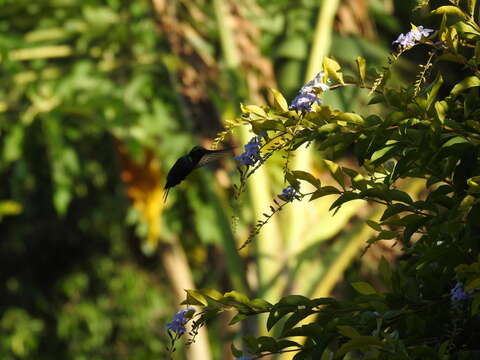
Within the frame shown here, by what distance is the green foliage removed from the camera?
2316 millimetres

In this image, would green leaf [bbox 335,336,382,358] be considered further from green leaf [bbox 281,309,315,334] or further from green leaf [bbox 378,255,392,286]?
green leaf [bbox 378,255,392,286]

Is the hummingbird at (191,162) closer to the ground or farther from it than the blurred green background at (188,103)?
closer to the ground

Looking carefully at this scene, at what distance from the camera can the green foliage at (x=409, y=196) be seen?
7.60 feet

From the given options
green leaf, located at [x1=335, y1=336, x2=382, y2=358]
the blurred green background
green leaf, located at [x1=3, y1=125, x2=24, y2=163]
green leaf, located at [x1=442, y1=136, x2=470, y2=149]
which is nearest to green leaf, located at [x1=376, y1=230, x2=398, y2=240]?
green leaf, located at [x1=442, y1=136, x2=470, y2=149]

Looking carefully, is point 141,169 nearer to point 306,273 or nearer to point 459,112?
point 306,273

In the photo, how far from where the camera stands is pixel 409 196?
2.44 metres

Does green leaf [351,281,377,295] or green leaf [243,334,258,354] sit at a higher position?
green leaf [351,281,377,295]

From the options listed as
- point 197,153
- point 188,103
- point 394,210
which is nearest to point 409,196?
point 394,210

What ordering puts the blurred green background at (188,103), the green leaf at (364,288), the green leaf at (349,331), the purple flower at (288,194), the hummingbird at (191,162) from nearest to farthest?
the green leaf at (349,331) → the purple flower at (288,194) → the green leaf at (364,288) → the hummingbird at (191,162) → the blurred green background at (188,103)

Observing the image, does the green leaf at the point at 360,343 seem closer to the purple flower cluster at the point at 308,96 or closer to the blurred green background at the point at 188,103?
the purple flower cluster at the point at 308,96

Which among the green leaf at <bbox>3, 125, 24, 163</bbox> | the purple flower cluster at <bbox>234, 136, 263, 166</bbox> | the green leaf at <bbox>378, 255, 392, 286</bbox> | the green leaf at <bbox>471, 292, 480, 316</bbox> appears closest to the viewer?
the green leaf at <bbox>471, 292, 480, 316</bbox>

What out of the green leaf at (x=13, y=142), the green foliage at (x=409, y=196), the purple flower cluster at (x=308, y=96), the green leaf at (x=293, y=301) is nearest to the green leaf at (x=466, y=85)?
the green foliage at (x=409, y=196)

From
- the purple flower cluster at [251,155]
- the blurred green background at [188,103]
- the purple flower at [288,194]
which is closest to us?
the purple flower cluster at [251,155]

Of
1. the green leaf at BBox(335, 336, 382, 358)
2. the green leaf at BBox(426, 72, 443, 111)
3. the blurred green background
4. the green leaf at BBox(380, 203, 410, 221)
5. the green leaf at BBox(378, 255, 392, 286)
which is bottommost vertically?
the green leaf at BBox(335, 336, 382, 358)
